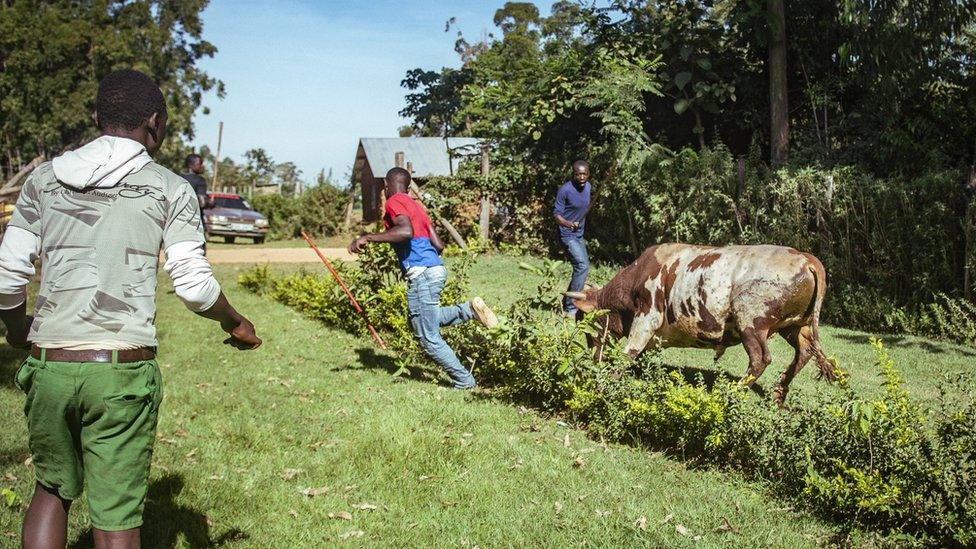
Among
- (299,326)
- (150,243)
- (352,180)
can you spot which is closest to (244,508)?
(150,243)

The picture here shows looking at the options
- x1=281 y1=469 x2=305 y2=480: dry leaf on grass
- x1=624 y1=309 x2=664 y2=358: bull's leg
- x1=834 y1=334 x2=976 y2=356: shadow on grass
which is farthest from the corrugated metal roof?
x1=281 y1=469 x2=305 y2=480: dry leaf on grass

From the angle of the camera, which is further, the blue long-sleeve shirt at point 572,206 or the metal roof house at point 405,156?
the metal roof house at point 405,156

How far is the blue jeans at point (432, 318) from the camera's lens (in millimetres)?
7492

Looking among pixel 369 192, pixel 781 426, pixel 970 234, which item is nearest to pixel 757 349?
pixel 781 426

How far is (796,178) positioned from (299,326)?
24.9 ft

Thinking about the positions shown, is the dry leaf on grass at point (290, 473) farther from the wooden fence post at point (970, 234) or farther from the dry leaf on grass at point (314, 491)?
the wooden fence post at point (970, 234)

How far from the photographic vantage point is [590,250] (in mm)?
17203

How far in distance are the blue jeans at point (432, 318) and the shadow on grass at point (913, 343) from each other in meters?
5.76

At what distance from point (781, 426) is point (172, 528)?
3777 mm

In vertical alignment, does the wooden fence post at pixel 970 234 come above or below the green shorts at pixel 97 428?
above

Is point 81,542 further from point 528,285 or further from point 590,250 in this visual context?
point 590,250

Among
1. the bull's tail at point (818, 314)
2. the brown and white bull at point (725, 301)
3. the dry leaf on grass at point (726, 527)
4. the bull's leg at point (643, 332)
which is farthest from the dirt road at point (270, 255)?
the dry leaf on grass at point (726, 527)

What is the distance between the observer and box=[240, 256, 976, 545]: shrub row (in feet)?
14.1

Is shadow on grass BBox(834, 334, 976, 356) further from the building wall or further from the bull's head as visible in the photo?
the building wall
